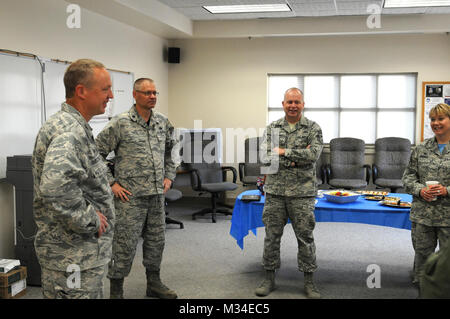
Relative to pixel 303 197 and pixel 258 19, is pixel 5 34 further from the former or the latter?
pixel 258 19

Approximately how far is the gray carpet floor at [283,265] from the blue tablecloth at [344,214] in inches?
19.0

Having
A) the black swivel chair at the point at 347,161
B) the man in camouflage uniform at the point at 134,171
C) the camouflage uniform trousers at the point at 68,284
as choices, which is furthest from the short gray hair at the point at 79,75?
the black swivel chair at the point at 347,161

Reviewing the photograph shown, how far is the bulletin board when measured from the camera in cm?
665

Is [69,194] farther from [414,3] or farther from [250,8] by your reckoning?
[414,3]

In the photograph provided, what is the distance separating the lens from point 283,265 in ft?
13.6

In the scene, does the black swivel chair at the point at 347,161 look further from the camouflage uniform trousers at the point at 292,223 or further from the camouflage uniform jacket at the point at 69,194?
the camouflage uniform jacket at the point at 69,194

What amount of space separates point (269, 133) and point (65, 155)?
191cm

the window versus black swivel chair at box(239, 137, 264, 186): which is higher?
the window

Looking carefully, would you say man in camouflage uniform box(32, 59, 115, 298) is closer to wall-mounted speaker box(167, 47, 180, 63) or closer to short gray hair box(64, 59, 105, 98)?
short gray hair box(64, 59, 105, 98)

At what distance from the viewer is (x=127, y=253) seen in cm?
307

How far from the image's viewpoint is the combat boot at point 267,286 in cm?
340

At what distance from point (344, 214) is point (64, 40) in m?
3.24

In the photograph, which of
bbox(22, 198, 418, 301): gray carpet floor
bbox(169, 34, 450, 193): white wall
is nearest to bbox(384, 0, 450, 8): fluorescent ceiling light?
bbox(169, 34, 450, 193): white wall

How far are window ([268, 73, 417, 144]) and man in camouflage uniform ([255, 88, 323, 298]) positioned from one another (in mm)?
3909
